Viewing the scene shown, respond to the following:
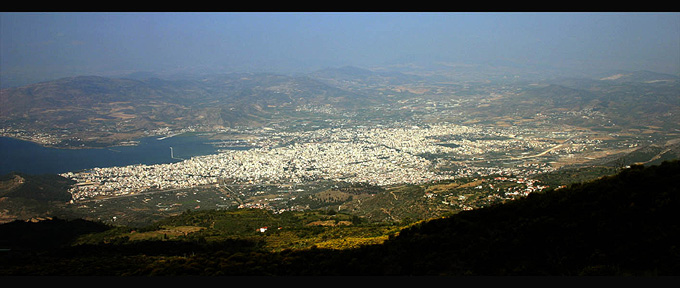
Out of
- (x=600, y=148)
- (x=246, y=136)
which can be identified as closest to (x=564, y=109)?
(x=600, y=148)

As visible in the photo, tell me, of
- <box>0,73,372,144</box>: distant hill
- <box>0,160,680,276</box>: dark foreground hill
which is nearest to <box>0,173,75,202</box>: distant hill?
<box>0,160,680,276</box>: dark foreground hill

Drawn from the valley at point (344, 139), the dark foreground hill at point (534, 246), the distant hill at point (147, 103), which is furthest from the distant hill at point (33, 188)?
the distant hill at point (147, 103)

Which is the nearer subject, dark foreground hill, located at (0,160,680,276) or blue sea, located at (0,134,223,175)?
dark foreground hill, located at (0,160,680,276)

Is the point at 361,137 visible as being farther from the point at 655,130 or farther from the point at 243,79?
the point at 243,79

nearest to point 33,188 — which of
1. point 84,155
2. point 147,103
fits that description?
point 84,155

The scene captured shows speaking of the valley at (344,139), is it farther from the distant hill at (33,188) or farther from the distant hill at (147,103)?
the distant hill at (33,188)

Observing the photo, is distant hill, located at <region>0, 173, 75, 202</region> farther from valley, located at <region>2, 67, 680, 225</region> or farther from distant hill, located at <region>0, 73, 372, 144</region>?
distant hill, located at <region>0, 73, 372, 144</region>
